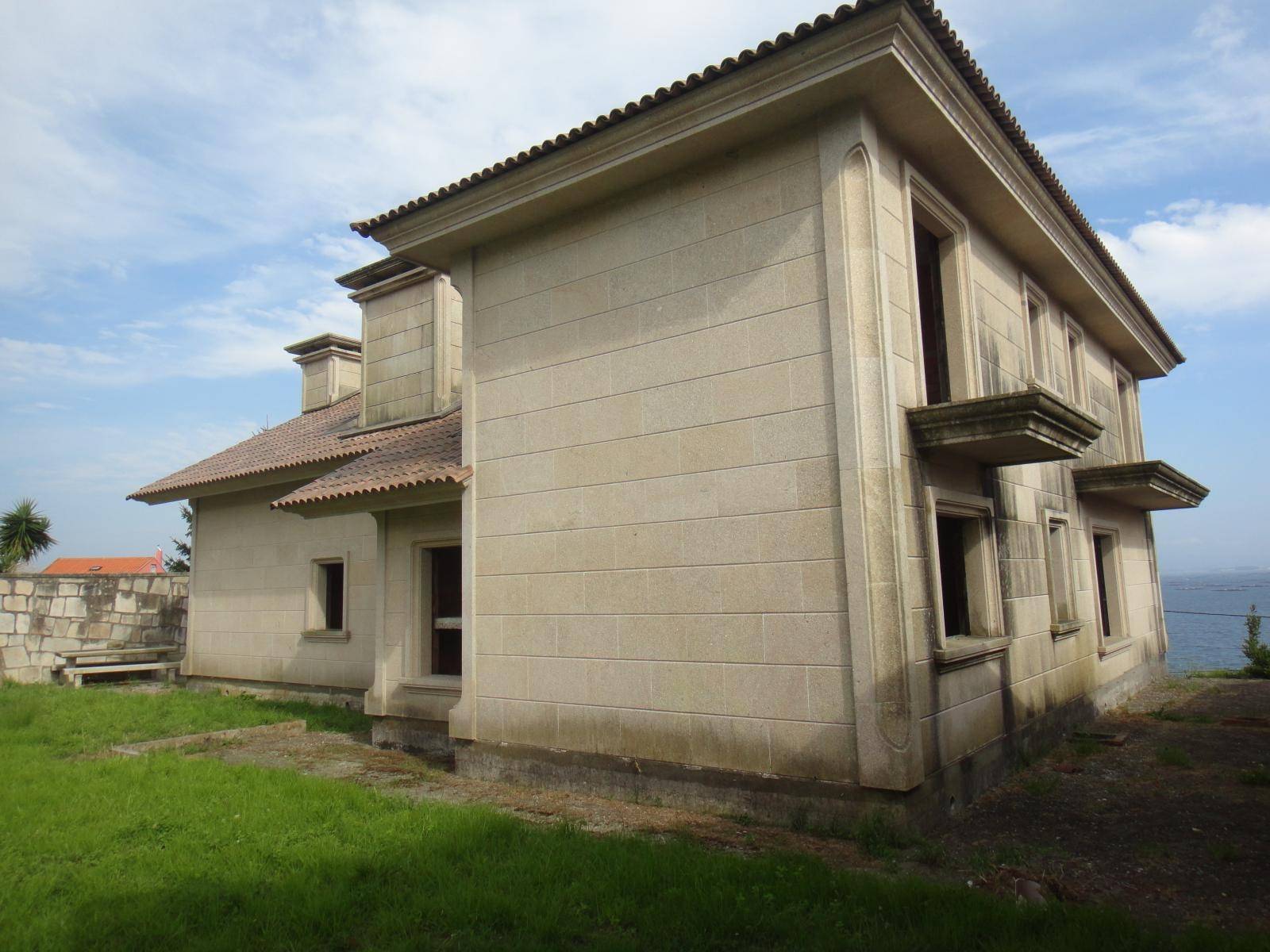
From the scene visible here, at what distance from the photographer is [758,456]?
6.51 meters

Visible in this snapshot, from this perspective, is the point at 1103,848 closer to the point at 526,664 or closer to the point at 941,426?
the point at 941,426

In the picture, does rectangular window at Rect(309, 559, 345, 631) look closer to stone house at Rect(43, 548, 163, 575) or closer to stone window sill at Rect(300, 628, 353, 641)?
stone window sill at Rect(300, 628, 353, 641)

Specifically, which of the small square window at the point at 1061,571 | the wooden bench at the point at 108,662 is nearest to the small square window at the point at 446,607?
the small square window at the point at 1061,571

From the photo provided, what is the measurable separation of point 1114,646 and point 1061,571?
2.33 metres

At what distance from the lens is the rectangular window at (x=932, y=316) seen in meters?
7.89

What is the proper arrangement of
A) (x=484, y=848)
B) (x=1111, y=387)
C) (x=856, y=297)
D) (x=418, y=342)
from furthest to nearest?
(x=1111, y=387) < (x=418, y=342) < (x=856, y=297) < (x=484, y=848)

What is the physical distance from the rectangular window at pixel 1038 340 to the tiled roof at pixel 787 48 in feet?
3.33

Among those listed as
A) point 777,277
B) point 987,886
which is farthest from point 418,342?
point 987,886

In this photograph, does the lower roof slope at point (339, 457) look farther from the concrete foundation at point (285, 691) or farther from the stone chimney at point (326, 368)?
the concrete foundation at point (285, 691)

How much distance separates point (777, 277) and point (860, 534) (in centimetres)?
213

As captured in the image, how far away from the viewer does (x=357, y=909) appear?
465 cm

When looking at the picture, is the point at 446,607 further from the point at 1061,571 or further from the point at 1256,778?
the point at 1256,778

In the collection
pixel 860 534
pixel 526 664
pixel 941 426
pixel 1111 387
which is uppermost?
pixel 1111 387

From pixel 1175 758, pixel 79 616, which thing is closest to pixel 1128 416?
pixel 1175 758
